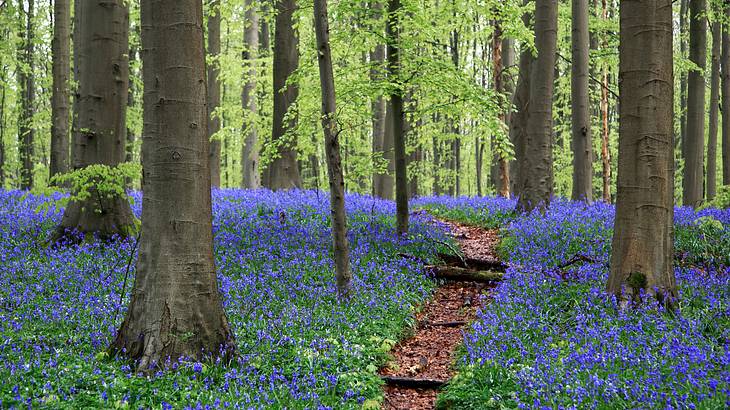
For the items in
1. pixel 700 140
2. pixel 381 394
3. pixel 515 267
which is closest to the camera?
pixel 381 394

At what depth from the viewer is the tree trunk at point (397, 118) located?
1057 centimetres

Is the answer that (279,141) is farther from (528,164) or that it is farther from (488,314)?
(528,164)

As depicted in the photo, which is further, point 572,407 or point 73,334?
point 73,334

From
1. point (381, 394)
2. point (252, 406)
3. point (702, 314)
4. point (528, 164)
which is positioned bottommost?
point (381, 394)

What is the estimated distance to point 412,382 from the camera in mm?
5969

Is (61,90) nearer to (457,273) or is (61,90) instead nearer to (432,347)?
(457,273)

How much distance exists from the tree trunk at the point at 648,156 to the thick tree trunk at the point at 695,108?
11471 mm

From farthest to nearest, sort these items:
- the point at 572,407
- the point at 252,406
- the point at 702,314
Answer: the point at 702,314
the point at 252,406
the point at 572,407

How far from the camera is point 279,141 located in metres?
10.5

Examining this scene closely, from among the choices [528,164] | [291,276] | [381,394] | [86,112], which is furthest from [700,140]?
[86,112]

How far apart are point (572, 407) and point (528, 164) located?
11.1 m

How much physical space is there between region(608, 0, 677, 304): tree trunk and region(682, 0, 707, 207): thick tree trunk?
37.6 feet

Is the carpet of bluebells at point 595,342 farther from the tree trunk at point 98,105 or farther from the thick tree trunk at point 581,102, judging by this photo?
the tree trunk at point 98,105

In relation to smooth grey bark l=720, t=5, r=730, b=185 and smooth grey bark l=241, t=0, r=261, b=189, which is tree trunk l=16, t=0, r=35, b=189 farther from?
smooth grey bark l=720, t=5, r=730, b=185
